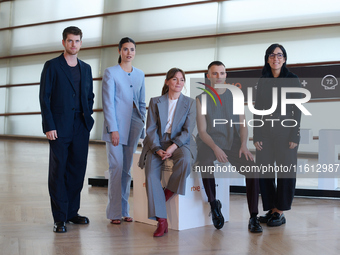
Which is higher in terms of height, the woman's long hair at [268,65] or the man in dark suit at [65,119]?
the woman's long hair at [268,65]

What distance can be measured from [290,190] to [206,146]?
0.72 m

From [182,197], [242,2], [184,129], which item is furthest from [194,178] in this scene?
[242,2]

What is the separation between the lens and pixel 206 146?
127 inches

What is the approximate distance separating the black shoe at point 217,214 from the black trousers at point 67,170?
103 cm

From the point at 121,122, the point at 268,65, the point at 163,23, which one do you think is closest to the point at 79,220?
the point at 121,122

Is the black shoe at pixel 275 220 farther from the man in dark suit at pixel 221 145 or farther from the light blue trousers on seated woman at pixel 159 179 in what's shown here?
the light blue trousers on seated woman at pixel 159 179

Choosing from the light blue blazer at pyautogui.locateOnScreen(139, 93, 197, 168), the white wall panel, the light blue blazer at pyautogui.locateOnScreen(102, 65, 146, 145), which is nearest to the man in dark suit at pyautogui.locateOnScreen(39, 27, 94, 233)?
the light blue blazer at pyautogui.locateOnScreen(102, 65, 146, 145)

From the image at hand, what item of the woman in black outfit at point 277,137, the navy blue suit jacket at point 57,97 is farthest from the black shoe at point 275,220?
the navy blue suit jacket at point 57,97

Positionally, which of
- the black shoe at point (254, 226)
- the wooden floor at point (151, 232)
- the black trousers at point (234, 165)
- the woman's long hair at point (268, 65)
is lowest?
the wooden floor at point (151, 232)

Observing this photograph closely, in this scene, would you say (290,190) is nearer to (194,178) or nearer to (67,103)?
(194,178)

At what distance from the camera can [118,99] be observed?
332 cm

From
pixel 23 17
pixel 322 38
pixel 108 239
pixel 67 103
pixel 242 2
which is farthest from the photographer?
pixel 23 17

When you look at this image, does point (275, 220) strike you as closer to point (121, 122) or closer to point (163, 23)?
point (121, 122)

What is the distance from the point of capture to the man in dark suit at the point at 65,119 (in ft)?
9.93
